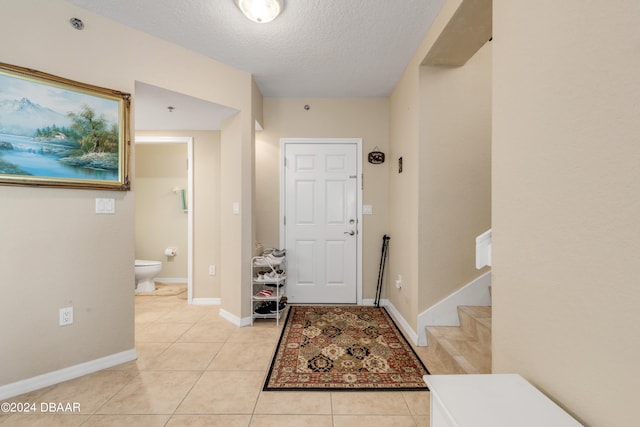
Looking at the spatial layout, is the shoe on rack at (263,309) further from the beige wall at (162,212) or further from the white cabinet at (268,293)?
the beige wall at (162,212)

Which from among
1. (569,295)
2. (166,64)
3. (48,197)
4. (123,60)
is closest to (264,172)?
(166,64)

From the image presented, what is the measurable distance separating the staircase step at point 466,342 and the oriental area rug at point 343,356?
0.20 metres

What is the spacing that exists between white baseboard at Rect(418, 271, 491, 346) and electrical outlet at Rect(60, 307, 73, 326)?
2643 millimetres

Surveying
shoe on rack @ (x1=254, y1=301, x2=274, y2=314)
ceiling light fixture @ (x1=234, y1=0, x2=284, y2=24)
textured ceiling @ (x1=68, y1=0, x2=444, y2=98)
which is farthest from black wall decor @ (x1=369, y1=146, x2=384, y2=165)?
shoe on rack @ (x1=254, y1=301, x2=274, y2=314)

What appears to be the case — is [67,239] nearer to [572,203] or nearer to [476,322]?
[572,203]

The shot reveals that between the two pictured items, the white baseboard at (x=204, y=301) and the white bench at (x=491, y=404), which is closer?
the white bench at (x=491, y=404)

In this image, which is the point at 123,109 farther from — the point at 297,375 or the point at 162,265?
the point at 162,265

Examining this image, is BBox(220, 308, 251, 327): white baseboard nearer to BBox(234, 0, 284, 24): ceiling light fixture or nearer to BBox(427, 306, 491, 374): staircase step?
BBox(427, 306, 491, 374): staircase step

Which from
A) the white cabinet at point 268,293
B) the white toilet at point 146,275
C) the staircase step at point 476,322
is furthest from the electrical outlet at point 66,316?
the staircase step at point 476,322

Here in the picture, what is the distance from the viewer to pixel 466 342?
81.0 inches

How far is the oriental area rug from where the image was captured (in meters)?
1.86

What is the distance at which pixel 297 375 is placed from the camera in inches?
76.9

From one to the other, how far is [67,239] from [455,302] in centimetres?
300

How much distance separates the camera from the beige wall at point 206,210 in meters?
Result: 3.54
